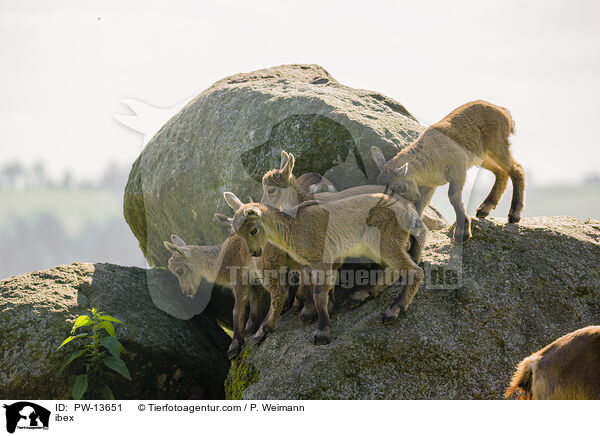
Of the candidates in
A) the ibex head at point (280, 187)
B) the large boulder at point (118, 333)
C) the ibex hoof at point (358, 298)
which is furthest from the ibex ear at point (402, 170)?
the large boulder at point (118, 333)

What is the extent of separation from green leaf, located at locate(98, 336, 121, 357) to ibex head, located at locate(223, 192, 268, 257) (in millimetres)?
2798

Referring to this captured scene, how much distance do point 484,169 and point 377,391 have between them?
14.8ft

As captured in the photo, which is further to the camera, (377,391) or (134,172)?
(134,172)

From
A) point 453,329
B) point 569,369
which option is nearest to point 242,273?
point 453,329

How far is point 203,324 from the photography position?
11.0m

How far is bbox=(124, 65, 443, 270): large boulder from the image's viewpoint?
9594 mm

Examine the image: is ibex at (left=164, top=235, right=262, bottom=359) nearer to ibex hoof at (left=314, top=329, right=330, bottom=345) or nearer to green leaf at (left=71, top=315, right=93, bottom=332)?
ibex hoof at (left=314, top=329, right=330, bottom=345)

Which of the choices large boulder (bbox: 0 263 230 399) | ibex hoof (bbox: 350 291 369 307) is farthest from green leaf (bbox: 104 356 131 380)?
ibex hoof (bbox: 350 291 369 307)

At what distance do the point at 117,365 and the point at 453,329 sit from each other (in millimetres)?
4813

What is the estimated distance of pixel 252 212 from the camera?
761cm

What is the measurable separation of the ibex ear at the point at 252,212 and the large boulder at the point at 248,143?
2226 mm

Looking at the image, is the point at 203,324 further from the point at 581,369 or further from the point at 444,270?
the point at 581,369

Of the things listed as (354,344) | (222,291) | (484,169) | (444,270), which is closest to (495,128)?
(484,169)
